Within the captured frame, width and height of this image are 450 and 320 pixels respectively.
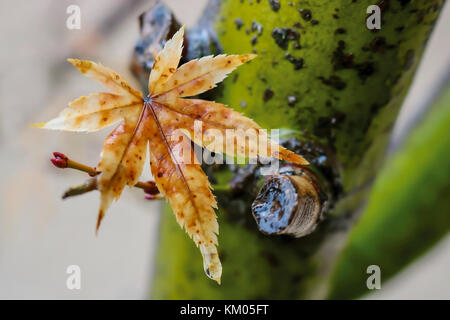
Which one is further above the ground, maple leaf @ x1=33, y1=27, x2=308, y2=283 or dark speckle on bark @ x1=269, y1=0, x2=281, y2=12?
dark speckle on bark @ x1=269, y1=0, x2=281, y2=12

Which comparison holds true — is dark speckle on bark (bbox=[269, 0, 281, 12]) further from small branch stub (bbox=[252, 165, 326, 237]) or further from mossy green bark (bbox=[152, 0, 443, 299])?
small branch stub (bbox=[252, 165, 326, 237])

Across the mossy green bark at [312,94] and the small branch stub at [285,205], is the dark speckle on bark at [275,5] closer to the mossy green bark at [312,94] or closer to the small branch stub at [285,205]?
the mossy green bark at [312,94]

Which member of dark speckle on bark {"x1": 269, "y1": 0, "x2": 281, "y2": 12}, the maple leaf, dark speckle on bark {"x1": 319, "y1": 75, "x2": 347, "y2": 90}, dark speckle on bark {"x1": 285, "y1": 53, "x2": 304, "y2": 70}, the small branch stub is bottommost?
the small branch stub

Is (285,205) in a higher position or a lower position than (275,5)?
lower

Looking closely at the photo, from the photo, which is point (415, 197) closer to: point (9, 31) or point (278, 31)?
point (278, 31)

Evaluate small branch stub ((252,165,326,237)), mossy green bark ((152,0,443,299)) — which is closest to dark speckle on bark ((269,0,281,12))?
mossy green bark ((152,0,443,299))
